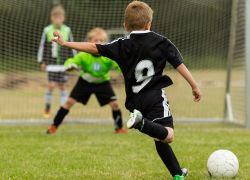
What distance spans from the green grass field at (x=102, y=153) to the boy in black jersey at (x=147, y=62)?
0.52 metres

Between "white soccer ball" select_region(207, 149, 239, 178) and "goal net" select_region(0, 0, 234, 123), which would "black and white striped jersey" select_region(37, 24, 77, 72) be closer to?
"goal net" select_region(0, 0, 234, 123)

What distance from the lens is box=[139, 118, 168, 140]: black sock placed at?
253 centimetres

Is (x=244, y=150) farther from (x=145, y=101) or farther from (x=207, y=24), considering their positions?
(x=207, y=24)

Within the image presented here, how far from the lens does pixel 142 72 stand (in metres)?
2.85

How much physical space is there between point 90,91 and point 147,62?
266 cm

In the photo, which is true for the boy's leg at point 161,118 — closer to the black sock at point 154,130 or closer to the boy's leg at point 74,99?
the black sock at point 154,130

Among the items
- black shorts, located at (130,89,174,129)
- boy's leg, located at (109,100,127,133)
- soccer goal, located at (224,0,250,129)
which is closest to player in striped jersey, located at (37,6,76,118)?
boy's leg, located at (109,100,127,133)

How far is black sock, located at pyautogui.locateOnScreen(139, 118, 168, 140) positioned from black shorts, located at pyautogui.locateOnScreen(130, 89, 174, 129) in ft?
0.48

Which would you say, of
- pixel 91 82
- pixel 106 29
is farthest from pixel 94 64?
pixel 106 29

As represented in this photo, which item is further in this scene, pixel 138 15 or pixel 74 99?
pixel 74 99

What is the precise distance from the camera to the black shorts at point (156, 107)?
2.77 meters

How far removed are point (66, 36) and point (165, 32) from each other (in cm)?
227

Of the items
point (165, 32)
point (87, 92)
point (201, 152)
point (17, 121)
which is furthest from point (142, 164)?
point (165, 32)

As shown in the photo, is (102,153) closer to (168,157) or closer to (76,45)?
(168,157)
